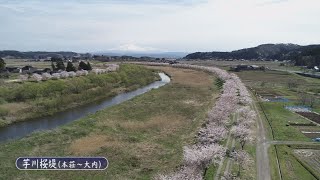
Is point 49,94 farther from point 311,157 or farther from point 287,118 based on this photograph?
point 311,157

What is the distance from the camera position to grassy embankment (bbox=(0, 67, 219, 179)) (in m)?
31.1

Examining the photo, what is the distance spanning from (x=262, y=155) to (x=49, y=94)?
4065 centimetres

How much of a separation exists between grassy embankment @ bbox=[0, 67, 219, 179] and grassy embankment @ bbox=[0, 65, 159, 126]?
30.1ft

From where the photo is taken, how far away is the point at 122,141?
40125 millimetres

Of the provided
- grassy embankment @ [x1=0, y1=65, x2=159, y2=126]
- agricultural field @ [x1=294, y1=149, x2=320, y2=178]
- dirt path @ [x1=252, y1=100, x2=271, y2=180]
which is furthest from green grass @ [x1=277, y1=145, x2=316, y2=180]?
grassy embankment @ [x1=0, y1=65, x2=159, y2=126]

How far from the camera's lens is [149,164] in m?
33.0

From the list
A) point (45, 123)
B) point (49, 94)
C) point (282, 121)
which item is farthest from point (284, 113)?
point (49, 94)

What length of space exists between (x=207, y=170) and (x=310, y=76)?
88649 millimetres

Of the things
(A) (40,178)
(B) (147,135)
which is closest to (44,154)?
(A) (40,178)

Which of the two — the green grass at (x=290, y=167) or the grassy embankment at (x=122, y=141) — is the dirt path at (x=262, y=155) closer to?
the green grass at (x=290, y=167)

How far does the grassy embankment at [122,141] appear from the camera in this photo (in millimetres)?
31094

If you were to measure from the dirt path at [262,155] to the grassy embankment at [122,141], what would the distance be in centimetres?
720

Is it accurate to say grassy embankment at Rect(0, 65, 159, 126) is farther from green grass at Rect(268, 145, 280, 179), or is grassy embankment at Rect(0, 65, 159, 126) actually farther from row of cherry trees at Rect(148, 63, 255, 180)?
green grass at Rect(268, 145, 280, 179)


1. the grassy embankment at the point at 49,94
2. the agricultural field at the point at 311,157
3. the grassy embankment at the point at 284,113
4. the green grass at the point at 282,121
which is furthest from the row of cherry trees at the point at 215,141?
the grassy embankment at the point at 49,94
